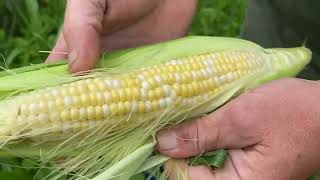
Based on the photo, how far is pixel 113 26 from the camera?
5.49ft

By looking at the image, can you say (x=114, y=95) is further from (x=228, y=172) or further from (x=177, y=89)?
(x=228, y=172)

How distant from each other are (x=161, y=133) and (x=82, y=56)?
0.80 ft

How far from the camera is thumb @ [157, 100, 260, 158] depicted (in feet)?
4.67

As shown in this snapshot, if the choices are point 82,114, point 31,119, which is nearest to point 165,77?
point 82,114

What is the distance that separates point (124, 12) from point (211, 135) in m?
0.44

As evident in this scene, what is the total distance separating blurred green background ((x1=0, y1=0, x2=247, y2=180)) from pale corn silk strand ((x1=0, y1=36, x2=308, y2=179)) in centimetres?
75

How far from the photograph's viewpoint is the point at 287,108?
146 centimetres

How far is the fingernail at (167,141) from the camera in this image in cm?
143

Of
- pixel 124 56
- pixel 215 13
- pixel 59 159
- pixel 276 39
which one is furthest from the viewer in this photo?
pixel 215 13

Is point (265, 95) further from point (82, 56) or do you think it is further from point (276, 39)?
point (276, 39)

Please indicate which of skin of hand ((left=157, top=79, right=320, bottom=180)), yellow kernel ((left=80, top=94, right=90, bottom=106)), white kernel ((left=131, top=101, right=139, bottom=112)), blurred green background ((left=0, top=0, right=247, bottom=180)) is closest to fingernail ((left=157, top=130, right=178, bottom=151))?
skin of hand ((left=157, top=79, right=320, bottom=180))

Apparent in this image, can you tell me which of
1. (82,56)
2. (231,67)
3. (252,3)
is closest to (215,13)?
(252,3)

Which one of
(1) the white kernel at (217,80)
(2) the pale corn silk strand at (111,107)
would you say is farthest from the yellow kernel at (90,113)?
(1) the white kernel at (217,80)

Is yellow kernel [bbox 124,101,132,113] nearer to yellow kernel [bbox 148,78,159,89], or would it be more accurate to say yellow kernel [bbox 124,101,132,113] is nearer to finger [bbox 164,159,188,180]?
yellow kernel [bbox 148,78,159,89]
